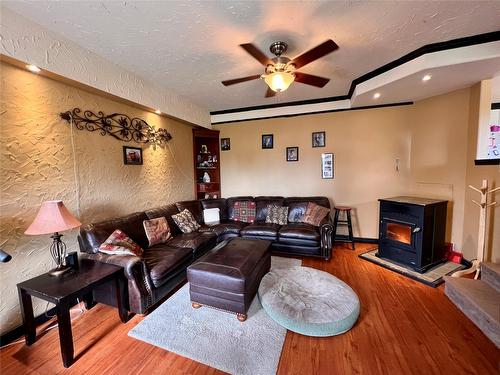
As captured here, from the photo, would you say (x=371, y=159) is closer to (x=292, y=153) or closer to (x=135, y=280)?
(x=292, y=153)

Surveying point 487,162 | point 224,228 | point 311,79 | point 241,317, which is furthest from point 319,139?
point 241,317

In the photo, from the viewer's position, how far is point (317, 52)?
1.79 metres

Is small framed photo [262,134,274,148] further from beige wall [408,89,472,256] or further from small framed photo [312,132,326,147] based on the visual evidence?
beige wall [408,89,472,256]

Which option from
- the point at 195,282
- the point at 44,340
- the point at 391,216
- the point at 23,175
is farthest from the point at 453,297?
the point at 23,175

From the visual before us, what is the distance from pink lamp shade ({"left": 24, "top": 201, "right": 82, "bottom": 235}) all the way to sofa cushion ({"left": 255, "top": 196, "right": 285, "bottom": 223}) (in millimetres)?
2845

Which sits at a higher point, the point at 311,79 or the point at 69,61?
the point at 69,61

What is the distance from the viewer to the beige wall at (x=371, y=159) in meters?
3.04

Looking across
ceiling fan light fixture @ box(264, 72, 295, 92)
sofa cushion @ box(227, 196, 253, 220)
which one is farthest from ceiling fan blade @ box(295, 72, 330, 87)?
sofa cushion @ box(227, 196, 253, 220)

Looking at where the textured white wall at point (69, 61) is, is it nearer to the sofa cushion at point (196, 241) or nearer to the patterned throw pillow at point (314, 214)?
the sofa cushion at point (196, 241)

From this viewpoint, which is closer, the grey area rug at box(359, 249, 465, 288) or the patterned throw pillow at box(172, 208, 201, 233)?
the grey area rug at box(359, 249, 465, 288)

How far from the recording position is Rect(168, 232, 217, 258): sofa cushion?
282 centimetres

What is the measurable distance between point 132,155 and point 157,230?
3.85 feet

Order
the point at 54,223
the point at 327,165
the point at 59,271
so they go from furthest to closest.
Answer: the point at 327,165 < the point at 59,271 < the point at 54,223

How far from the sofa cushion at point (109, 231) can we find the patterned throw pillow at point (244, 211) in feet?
5.62
